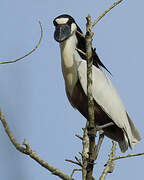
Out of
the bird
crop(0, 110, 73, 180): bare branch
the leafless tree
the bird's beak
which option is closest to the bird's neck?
the bird

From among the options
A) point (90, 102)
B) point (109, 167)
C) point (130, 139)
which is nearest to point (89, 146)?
point (90, 102)

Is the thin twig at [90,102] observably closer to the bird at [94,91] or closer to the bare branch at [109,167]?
the bare branch at [109,167]

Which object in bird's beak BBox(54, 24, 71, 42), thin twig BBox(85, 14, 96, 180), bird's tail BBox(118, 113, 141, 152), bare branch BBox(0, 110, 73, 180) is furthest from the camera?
bird's beak BBox(54, 24, 71, 42)

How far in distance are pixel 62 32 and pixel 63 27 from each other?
61 millimetres

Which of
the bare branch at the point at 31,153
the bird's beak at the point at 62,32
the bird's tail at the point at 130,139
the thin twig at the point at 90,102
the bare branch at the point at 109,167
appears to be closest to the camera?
the thin twig at the point at 90,102

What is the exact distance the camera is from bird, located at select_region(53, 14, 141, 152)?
407 cm

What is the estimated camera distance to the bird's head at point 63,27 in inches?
164

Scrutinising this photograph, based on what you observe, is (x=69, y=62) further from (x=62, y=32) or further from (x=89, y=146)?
(x=89, y=146)

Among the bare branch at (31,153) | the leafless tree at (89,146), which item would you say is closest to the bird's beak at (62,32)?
the leafless tree at (89,146)

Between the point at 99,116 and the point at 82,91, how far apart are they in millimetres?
358

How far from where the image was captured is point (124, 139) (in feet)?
13.9

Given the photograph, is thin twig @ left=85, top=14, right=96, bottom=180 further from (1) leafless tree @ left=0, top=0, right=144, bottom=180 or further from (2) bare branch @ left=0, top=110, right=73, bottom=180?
(2) bare branch @ left=0, top=110, right=73, bottom=180

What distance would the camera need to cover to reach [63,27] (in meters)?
4.21

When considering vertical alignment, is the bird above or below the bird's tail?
above
